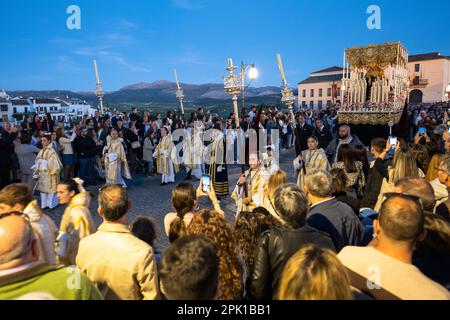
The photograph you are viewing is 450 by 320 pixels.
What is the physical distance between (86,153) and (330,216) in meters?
8.84

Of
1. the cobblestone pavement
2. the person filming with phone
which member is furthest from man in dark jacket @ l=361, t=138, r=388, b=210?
the cobblestone pavement

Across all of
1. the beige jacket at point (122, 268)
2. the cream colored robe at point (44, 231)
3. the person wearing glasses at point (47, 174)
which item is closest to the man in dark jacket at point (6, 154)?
the person wearing glasses at point (47, 174)

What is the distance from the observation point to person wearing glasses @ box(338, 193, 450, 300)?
184cm

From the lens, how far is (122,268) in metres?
2.45

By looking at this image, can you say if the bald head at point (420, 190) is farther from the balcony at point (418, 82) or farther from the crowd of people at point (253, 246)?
the balcony at point (418, 82)

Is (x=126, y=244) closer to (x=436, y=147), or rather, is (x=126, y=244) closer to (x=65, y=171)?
(x=436, y=147)

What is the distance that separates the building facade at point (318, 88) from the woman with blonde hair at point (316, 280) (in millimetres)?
70898

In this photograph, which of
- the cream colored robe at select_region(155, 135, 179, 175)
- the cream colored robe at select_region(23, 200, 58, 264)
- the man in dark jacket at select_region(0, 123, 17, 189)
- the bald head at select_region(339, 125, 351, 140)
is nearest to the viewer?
Answer: the cream colored robe at select_region(23, 200, 58, 264)

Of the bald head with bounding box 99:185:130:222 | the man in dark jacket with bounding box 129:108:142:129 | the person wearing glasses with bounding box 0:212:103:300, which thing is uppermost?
the man in dark jacket with bounding box 129:108:142:129

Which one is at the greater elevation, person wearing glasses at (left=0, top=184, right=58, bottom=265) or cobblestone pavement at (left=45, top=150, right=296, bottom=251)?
person wearing glasses at (left=0, top=184, right=58, bottom=265)

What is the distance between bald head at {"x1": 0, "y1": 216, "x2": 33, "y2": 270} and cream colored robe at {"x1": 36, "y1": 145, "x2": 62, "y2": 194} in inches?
262

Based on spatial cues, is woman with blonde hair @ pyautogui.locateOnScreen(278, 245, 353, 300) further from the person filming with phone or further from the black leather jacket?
the person filming with phone

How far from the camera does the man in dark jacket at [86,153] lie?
10.2 metres
